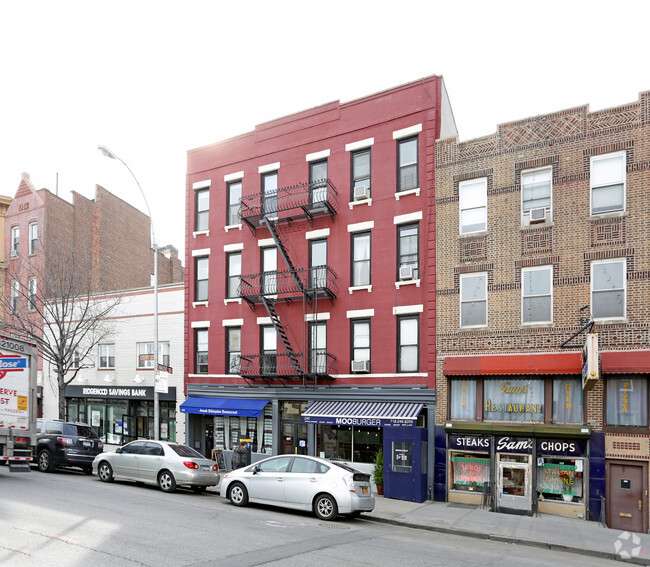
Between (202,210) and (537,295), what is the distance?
14447mm

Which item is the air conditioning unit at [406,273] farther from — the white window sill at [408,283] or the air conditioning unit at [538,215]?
the air conditioning unit at [538,215]

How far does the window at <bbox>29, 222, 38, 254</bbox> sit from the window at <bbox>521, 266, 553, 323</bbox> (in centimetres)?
2769

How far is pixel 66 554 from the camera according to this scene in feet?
30.7

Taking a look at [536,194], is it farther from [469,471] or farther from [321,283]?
[469,471]

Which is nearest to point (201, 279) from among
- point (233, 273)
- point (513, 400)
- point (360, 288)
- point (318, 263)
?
point (233, 273)

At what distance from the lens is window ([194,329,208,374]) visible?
25.0 meters

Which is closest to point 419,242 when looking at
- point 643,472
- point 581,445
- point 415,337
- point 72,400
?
point 415,337

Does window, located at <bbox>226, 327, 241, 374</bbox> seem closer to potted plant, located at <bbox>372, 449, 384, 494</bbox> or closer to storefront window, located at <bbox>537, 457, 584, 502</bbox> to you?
potted plant, located at <bbox>372, 449, 384, 494</bbox>

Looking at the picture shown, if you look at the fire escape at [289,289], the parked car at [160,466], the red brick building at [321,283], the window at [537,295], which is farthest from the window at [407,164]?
the parked car at [160,466]

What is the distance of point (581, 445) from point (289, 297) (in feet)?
35.4

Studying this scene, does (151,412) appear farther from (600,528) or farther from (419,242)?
(600,528)

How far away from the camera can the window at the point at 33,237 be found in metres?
34.4

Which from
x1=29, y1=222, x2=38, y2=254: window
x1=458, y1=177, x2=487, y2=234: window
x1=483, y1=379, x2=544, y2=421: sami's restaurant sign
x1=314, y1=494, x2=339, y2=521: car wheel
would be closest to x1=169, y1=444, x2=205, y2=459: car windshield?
x1=314, y1=494, x2=339, y2=521: car wheel

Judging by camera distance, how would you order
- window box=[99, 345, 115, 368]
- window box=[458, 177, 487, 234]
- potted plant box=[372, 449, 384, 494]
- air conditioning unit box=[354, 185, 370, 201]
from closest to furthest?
potted plant box=[372, 449, 384, 494] → window box=[458, 177, 487, 234] → air conditioning unit box=[354, 185, 370, 201] → window box=[99, 345, 115, 368]
